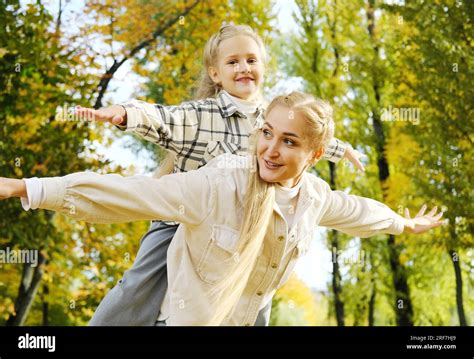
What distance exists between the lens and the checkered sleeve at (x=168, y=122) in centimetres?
294

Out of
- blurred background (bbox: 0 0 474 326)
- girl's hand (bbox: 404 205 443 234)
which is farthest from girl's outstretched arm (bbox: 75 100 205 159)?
blurred background (bbox: 0 0 474 326)

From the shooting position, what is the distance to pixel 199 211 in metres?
2.57

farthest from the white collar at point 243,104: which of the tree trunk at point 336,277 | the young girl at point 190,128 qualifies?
the tree trunk at point 336,277

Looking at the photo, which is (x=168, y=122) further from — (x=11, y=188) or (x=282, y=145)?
(x=11, y=188)

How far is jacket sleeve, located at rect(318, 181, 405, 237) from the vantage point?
3.08 m

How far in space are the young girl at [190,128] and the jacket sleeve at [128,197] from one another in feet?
1.51

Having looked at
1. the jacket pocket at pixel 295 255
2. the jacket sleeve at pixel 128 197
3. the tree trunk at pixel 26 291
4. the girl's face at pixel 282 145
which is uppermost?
the girl's face at pixel 282 145

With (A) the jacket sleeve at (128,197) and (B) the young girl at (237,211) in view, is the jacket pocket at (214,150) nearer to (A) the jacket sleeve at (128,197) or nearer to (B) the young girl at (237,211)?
(B) the young girl at (237,211)

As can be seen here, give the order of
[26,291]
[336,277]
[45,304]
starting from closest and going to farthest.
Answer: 1. [26,291]
2. [336,277]
3. [45,304]

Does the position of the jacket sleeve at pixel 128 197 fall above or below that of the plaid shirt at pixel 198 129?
below

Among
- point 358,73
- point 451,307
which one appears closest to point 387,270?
point 451,307

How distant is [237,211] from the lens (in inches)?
105

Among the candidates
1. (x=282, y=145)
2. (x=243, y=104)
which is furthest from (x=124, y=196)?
(x=243, y=104)

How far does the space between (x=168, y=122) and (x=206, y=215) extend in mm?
645
